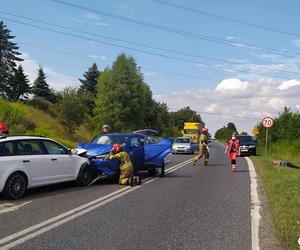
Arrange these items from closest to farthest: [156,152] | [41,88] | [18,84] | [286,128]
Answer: [156,152] → [286,128] → [18,84] → [41,88]

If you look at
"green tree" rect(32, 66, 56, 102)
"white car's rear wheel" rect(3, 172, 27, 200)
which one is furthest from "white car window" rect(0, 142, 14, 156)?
"green tree" rect(32, 66, 56, 102)

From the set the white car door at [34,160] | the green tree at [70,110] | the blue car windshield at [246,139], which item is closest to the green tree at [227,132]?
the green tree at [70,110]

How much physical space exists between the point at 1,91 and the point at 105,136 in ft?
175

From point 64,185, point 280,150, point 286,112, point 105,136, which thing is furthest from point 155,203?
point 286,112

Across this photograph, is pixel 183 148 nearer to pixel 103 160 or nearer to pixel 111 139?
pixel 111 139

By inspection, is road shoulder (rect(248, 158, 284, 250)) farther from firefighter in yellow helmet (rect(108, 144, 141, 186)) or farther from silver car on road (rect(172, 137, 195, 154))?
silver car on road (rect(172, 137, 195, 154))

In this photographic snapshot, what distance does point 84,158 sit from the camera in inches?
553

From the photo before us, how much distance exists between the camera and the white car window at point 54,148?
1269 centimetres

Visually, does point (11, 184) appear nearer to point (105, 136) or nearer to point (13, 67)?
point (105, 136)

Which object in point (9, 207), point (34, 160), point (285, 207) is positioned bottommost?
point (9, 207)

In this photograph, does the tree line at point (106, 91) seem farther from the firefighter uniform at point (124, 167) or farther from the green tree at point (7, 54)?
the firefighter uniform at point (124, 167)

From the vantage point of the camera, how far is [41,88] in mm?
76625

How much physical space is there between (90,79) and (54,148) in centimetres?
7681

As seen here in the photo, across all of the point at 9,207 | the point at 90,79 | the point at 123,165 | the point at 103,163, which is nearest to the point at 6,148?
the point at 9,207
